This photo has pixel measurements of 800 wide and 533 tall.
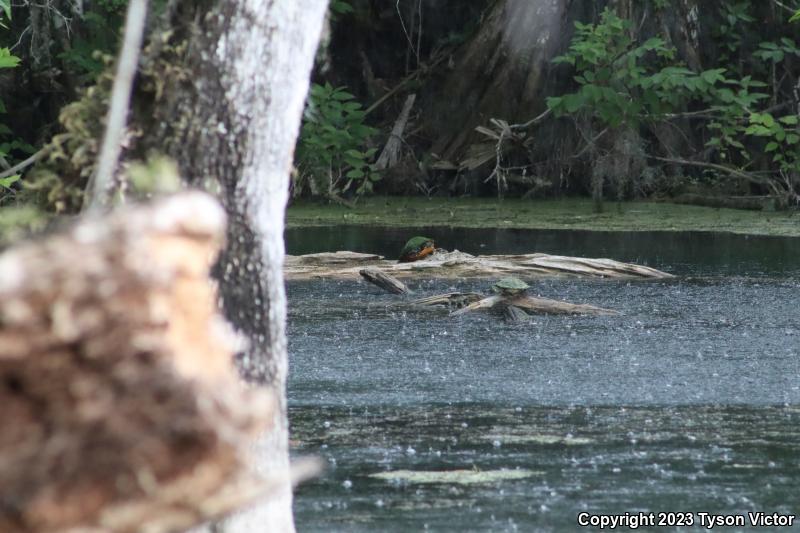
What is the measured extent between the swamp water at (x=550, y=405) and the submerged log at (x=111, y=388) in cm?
225

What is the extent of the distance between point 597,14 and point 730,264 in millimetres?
6048

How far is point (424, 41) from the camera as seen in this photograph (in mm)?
20062

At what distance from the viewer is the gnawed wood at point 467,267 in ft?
35.0

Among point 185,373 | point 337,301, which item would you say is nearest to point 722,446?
point 185,373

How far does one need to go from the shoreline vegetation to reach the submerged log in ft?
40.3

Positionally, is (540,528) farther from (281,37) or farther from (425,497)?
(281,37)

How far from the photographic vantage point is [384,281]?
1017 cm

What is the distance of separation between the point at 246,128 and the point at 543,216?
12387mm

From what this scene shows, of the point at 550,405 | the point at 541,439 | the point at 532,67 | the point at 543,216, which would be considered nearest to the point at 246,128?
the point at 541,439

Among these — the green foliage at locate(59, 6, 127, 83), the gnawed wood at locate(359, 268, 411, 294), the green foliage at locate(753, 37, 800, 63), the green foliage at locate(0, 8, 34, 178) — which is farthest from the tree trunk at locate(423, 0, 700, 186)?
the gnawed wood at locate(359, 268, 411, 294)

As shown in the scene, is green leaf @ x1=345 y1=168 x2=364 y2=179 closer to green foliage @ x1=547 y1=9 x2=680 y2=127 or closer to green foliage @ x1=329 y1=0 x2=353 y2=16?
green foliage @ x1=329 y1=0 x2=353 y2=16

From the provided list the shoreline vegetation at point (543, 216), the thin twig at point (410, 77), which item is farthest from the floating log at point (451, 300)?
the thin twig at point (410, 77)

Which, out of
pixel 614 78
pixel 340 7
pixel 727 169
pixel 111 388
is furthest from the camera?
pixel 340 7

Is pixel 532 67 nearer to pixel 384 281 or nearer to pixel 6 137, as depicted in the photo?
pixel 6 137
